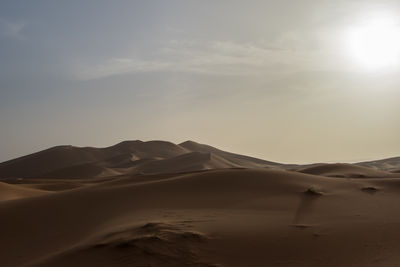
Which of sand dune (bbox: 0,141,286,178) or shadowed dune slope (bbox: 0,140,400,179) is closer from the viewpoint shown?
shadowed dune slope (bbox: 0,140,400,179)

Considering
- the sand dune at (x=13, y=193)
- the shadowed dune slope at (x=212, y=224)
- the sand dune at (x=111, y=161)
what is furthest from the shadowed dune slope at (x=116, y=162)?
the sand dune at (x=13, y=193)

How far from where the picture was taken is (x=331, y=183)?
14.1 m

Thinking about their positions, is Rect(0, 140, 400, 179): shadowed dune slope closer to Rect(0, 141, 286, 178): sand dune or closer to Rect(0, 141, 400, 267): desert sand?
Rect(0, 141, 286, 178): sand dune

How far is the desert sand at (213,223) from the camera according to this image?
6508mm

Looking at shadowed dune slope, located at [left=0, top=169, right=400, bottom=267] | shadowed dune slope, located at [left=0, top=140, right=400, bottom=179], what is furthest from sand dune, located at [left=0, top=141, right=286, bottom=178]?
shadowed dune slope, located at [left=0, top=169, right=400, bottom=267]

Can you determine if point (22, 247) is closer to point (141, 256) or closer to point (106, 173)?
point (141, 256)

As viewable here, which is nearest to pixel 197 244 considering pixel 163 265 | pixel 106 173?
pixel 163 265

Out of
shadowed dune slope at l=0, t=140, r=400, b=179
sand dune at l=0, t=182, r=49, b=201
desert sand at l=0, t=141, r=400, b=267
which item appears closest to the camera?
desert sand at l=0, t=141, r=400, b=267

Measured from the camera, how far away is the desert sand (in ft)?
21.4

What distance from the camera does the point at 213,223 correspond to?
8.29 metres

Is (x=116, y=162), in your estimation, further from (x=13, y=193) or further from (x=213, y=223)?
(x=213, y=223)

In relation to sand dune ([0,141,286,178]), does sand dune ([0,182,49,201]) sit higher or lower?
lower

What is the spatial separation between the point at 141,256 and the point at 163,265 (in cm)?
48

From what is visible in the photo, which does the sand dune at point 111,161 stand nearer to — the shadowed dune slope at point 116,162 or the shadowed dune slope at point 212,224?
the shadowed dune slope at point 116,162
